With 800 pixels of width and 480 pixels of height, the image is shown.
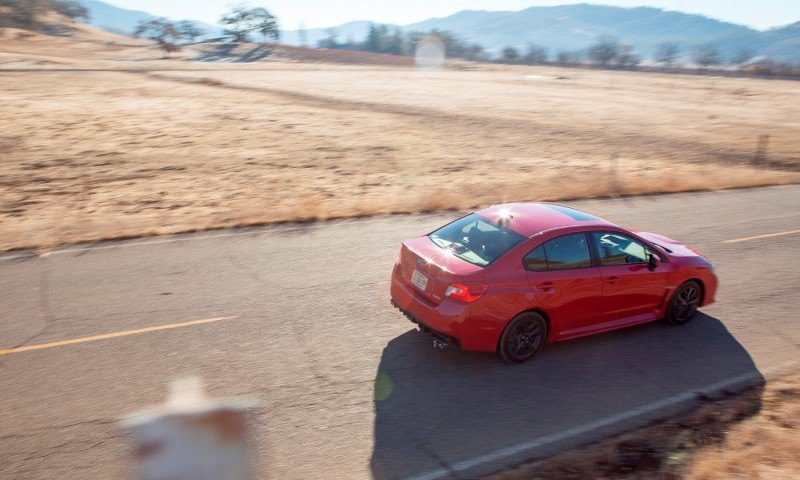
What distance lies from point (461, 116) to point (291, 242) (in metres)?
24.7

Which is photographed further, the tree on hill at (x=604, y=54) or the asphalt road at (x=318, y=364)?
Result: the tree on hill at (x=604, y=54)

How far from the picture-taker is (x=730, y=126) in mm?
35250

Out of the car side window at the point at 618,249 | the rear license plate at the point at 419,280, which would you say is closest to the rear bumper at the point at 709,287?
the car side window at the point at 618,249

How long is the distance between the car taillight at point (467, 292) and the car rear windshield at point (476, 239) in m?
0.33

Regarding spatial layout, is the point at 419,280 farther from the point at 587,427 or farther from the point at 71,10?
the point at 71,10

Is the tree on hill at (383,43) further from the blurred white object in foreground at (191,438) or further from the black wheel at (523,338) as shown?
the blurred white object in foreground at (191,438)

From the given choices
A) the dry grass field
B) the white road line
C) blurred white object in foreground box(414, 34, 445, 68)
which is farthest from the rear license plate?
blurred white object in foreground box(414, 34, 445, 68)

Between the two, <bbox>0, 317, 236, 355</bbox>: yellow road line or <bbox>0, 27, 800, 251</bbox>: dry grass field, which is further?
<bbox>0, 27, 800, 251</bbox>: dry grass field

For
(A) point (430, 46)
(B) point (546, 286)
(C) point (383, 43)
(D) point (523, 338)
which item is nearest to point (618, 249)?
(B) point (546, 286)

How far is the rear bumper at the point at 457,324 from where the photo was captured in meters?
6.71

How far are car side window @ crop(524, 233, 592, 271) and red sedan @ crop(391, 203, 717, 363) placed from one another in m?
0.01

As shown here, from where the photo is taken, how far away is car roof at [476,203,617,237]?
741 centimetres

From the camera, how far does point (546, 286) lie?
7.14 m

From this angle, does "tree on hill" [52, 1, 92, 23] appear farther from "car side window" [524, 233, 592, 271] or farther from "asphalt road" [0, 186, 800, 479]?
"car side window" [524, 233, 592, 271]
